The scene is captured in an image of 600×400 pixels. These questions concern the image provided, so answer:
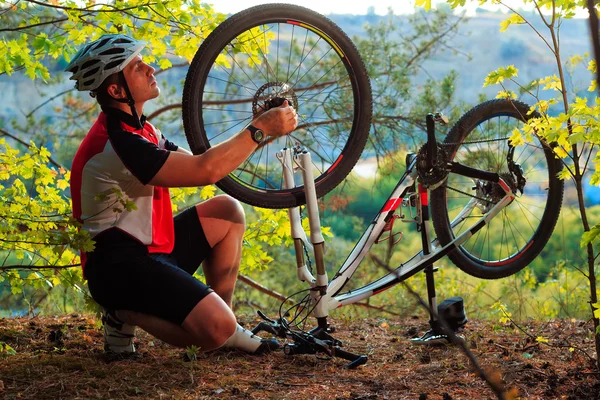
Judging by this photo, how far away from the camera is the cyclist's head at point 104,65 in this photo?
2.79m

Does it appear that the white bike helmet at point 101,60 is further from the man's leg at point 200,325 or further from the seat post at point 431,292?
the seat post at point 431,292

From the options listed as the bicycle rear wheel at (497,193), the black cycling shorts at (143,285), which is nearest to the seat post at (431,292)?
the bicycle rear wheel at (497,193)

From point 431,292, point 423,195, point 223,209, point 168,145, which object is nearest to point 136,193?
point 168,145

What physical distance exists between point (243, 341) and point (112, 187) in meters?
0.86

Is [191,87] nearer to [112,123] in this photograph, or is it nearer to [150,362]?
[112,123]

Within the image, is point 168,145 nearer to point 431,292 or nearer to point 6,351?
point 6,351

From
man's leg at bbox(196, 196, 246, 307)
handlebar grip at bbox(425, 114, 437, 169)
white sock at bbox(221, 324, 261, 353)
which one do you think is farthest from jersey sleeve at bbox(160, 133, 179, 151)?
handlebar grip at bbox(425, 114, 437, 169)

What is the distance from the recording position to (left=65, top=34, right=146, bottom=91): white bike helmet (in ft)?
9.14

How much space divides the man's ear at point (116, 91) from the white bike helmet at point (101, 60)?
0.04 metres

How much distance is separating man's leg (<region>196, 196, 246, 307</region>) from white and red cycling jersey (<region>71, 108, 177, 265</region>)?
32cm

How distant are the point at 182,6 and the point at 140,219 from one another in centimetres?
142

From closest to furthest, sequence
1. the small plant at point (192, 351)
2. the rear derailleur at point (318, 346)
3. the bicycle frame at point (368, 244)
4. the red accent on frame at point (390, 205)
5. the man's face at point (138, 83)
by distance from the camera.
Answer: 1. the small plant at point (192, 351)
2. the man's face at point (138, 83)
3. the rear derailleur at point (318, 346)
4. the bicycle frame at point (368, 244)
5. the red accent on frame at point (390, 205)

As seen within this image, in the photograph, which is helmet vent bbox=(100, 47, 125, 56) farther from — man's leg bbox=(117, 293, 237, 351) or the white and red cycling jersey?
man's leg bbox=(117, 293, 237, 351)

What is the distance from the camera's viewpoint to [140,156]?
2.63m
